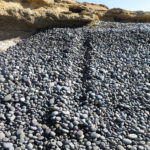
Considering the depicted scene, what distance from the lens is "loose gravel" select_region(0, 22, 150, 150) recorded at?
3787mm

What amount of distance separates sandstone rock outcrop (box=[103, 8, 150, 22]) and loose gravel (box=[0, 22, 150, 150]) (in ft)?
10.8

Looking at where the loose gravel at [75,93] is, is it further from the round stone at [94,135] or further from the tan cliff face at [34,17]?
the tan cliff face at [34,17]

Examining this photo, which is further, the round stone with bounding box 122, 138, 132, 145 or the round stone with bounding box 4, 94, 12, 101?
the round stone with bounding box 4, 94, 12, 101

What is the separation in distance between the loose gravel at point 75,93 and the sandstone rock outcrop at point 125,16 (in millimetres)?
3302

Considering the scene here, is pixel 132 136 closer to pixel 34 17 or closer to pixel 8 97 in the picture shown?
pixel 8 97

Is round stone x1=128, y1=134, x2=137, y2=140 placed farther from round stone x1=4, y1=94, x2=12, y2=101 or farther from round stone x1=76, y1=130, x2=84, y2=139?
round stone x1=4, y1=94, x2=12, y2=101

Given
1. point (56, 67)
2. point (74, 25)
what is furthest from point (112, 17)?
point (56, 67)

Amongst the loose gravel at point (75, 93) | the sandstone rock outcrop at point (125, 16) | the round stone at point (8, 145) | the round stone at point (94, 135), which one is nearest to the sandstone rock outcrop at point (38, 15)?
the loose gravel at point (75, 93)

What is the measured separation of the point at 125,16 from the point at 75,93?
7096 millimetres

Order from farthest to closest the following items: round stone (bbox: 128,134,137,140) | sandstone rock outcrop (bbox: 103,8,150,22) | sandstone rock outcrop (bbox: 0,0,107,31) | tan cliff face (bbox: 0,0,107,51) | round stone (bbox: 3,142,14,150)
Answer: sandstone rock outcrop (bbox: 103,8,150,22) < sandstone rock outcrop (bbox: 0,0,107,31) < tan cliff face (bbox: 0,0,107,51) < round stone (bbox: 128,134,137,140) < round stone (bbox: 3,142,14,150)

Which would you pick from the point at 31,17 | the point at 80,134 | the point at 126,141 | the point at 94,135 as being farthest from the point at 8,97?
the point at 31,17

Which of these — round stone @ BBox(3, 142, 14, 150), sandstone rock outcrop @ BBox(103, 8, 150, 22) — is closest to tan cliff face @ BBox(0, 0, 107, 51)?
sandstone rock outcrop @ BBox(103, 8, 150, 22)

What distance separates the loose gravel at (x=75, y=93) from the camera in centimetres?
379

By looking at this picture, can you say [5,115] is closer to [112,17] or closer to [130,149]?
[130,149]
